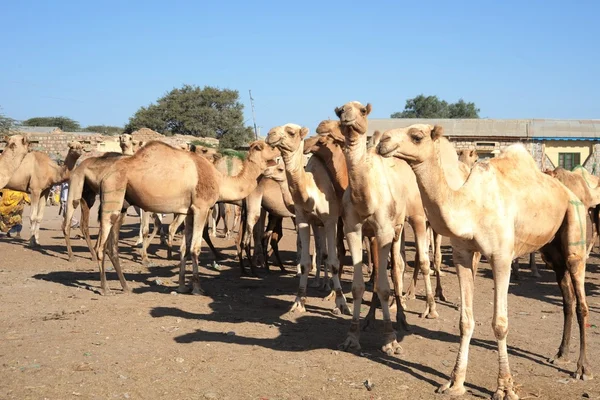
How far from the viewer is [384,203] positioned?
737cm

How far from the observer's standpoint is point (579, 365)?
6422mm

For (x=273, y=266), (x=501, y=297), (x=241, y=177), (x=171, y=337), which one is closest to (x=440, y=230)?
(x=501, y=297)

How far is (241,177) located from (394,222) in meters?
5.08

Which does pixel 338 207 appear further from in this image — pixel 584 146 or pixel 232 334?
pixel 584 146

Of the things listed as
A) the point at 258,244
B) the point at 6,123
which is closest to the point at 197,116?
the point at 6,123

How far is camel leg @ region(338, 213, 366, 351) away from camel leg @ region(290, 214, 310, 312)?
202cm

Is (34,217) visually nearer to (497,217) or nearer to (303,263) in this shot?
(303,263)

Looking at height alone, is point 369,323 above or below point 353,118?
below

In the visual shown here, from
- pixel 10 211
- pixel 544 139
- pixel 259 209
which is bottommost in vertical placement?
pixel 10 211

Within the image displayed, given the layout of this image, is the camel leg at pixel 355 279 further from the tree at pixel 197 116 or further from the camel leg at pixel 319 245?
the tree at pixel 197 116

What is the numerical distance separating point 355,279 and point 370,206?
87 cm

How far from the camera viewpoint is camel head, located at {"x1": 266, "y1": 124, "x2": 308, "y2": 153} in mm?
8391

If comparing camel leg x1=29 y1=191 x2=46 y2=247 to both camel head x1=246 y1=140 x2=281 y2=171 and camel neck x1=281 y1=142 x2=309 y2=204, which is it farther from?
camel neck x1=281 y1=142 x2=309 y2=204

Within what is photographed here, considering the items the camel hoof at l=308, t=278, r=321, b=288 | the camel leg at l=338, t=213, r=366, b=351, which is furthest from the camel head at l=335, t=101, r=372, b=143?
the camel hoof at l=308, t=278, r=321, b=288
